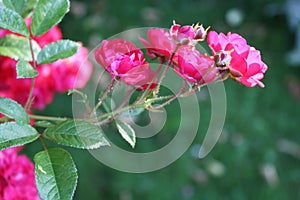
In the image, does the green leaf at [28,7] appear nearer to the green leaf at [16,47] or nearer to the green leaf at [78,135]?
the green leaf at [16,47]

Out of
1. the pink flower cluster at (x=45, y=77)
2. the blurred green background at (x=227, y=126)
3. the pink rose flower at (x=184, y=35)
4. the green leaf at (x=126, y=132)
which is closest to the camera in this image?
the pink rose flower at (x=184, y=35)

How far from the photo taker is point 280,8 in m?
2.61

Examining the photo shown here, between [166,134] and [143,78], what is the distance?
1.32 metres

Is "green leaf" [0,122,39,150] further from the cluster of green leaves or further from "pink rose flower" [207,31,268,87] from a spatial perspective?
"pink rose flower" [207,31,268,87]

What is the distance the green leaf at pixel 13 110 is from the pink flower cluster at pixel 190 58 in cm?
11

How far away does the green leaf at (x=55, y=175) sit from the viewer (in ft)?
1.69

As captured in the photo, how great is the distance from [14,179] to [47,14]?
0.70 feet

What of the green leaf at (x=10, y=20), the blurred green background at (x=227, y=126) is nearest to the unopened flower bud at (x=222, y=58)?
the green leaf at (x=10, y=20)

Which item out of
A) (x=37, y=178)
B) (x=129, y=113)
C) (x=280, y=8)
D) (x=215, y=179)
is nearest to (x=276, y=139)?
(x=215, y=179)

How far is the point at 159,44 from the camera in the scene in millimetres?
569

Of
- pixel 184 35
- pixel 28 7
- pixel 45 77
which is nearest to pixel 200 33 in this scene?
pixel 184 35

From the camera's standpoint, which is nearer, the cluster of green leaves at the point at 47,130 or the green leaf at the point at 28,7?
the cluster of green leaves at the point at 47,130

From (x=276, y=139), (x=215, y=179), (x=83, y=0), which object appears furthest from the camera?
(x=83, y=0)

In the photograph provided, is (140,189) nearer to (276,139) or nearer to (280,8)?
(276,139)
